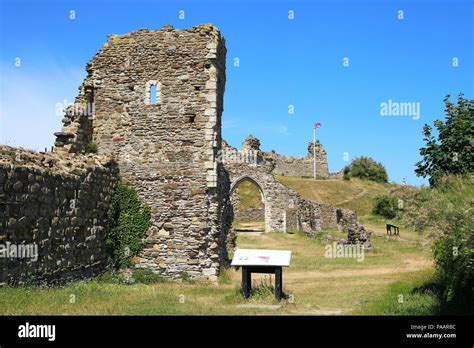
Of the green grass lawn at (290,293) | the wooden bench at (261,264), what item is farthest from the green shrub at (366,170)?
the wooden bench at (261,264)

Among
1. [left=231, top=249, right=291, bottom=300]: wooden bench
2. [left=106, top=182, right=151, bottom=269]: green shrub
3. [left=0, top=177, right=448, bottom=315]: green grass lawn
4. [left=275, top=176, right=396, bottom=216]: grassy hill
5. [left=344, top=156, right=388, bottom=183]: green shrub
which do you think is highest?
[left=344, top=156, right=388, bottom=183]: green shrub

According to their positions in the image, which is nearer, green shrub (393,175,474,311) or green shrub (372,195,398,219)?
green shrub (393,175,474,311)

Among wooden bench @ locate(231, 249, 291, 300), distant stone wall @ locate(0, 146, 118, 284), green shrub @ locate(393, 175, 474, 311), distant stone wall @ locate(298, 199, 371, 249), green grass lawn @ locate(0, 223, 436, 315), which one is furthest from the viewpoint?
distant stone wall @ locate(298, 199, 371, 249)

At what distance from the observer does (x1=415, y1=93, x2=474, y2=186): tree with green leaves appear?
1333 cm

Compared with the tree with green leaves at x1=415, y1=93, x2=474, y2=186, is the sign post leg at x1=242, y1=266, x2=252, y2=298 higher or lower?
lower

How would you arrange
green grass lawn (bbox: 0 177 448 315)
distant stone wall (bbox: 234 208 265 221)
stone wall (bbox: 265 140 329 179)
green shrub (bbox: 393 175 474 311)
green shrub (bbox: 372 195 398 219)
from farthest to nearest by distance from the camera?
stone wall (bbox: 265 140 329 179) → distant stone wall (bbox: 234 208 265 221) → green shrub (bbox: 372 195 398 219) → green grass lawn (bbox: 0 177 448 315) → green shrub (bbox: 393 175 474 311)

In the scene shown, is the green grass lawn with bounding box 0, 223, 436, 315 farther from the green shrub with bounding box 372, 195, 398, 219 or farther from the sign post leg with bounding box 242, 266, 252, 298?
the green shrub with bounding box 372, 195, 398, 219

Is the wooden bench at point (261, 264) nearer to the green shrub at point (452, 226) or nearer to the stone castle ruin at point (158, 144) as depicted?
the stone castle ruin at point (158, 144)

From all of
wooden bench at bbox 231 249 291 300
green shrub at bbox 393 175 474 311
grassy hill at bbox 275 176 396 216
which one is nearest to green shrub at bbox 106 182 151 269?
wooden bench at bbox 231 249 291 300

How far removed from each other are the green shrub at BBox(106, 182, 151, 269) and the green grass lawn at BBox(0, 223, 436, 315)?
130cm

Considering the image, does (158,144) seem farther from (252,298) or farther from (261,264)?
(252,298)

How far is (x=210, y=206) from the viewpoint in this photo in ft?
53.6

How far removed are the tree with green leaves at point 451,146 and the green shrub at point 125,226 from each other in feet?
26.5

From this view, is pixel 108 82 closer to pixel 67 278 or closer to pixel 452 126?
pixel 67 278
